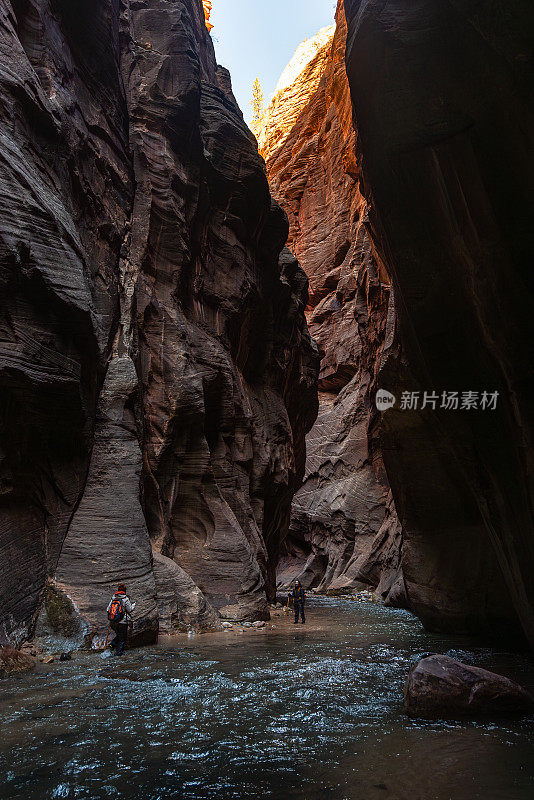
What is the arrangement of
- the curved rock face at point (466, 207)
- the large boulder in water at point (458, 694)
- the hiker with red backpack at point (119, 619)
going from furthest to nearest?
the hiker with red backpack at point (119, 619), the curved rock face at point (466, 207), the large boulder in water at point (458, 694)

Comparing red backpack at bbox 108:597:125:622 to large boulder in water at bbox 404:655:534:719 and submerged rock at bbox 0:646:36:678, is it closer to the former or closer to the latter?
submerged rock at bbox 0:646:36:678

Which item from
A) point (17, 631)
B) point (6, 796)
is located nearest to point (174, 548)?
point (17, 631)

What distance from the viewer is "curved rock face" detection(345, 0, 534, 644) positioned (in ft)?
20.1

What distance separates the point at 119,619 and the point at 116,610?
0.16 m

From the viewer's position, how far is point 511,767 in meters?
4.40

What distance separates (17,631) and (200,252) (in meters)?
14.0

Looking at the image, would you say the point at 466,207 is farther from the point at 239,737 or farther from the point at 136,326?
the point at 136,326

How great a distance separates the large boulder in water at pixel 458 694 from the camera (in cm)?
586

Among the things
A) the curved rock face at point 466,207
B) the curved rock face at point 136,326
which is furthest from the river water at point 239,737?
the curved rock face at point 466,207

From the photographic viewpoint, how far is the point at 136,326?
594 inches

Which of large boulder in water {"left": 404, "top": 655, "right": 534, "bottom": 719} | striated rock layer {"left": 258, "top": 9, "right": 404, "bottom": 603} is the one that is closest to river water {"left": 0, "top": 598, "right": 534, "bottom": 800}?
large boulder in water {"left": 404, "top": 655, "right": 534, "bottom": 719}

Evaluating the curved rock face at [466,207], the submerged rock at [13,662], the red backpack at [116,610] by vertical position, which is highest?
the curved rock face at [466,207]

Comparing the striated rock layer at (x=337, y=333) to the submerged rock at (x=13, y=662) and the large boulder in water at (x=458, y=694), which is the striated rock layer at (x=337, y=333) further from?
the submerged rock at (x=13, y=662)

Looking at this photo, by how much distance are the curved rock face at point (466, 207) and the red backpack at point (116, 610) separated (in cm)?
674
